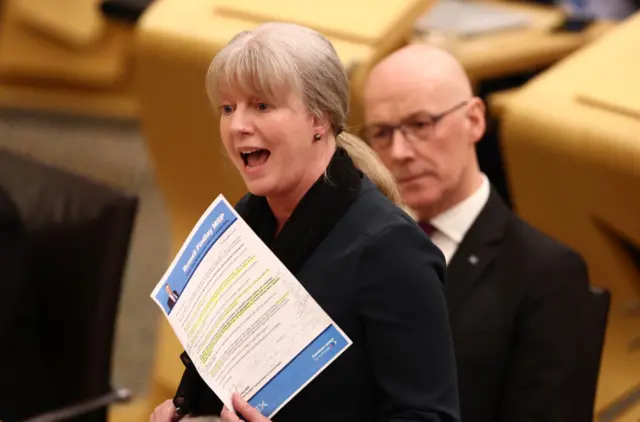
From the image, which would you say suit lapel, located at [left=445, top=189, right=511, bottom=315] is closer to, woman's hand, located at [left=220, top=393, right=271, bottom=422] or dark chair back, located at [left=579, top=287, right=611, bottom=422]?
dark chair back, located at [left=579, top=287, right=611, bottom=422]

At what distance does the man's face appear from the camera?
1.76m

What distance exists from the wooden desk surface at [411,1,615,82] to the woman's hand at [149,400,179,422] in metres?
2.08

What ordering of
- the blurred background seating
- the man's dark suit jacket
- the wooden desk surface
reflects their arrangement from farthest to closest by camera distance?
the wooden desk surface → the blurred background seating → the man's dark suit jacket

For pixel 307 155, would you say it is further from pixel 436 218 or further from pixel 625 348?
pixel 625 348

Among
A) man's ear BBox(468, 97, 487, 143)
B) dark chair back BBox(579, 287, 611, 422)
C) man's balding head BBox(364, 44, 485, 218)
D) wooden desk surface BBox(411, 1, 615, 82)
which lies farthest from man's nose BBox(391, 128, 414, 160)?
Answer: wooden desk surface BBox(411, 1, 615, 82)

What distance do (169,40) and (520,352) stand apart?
114cm

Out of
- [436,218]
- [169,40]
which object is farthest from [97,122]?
[436,218]

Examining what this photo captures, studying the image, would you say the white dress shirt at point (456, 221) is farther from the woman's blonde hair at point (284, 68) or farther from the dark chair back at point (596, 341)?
the woman's blonde hair at point (284, 68)

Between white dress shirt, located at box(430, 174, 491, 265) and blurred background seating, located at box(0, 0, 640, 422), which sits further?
blurred background seating, located at box(0, 0, 640, 422)

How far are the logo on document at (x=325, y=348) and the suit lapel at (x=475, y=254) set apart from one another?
0.70m

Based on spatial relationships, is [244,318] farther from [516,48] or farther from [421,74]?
[516,48]

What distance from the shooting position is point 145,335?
291 centimetres

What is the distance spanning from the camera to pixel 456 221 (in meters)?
1.73

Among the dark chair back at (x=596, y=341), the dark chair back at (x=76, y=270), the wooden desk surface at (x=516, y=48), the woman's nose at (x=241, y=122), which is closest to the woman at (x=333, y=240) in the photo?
the woman's nose at (x=241, y=122)
